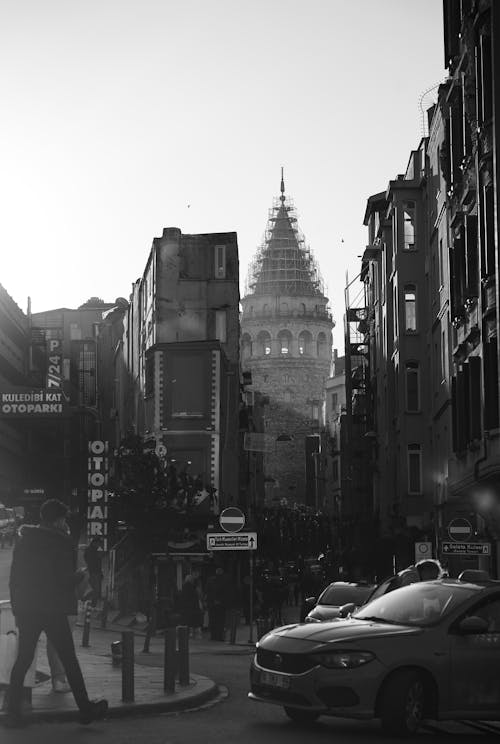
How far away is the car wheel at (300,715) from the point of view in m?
15.1

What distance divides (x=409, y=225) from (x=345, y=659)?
47.2 m

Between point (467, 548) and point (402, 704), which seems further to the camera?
point (467, 548)

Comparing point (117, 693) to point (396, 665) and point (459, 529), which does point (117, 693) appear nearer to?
point (396, 665)

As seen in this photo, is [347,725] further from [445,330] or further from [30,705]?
[445,330]

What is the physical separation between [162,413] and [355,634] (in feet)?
181

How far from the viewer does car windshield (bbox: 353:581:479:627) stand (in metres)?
15.3

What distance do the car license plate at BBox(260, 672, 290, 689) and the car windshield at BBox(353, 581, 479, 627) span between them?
1.29 meters

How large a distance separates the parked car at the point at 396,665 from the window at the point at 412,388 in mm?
43915

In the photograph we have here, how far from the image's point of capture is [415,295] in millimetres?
60062

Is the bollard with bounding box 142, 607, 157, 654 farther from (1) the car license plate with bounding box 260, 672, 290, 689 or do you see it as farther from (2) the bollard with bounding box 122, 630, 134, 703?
(1) the car license plate with bounding box 260, 672, 290, 689

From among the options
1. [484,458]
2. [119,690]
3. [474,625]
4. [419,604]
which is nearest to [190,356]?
[484,458]

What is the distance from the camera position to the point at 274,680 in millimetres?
14852

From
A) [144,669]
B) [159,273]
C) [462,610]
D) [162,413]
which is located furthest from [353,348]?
[462,610]

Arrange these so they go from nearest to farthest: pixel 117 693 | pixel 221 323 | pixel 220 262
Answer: pixel 117 693, pixel 221 323, pixel 220 262
